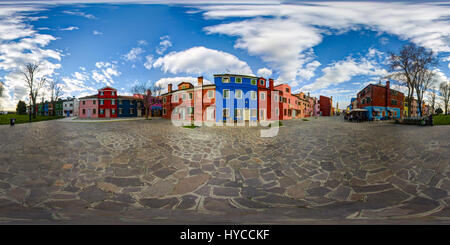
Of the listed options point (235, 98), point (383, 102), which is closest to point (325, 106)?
point (383, 102)

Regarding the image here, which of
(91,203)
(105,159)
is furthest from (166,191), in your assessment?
(105,159)

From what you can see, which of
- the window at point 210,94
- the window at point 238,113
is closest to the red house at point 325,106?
the window at point 238,113

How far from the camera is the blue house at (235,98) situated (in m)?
18.7

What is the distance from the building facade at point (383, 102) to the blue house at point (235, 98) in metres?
16.9

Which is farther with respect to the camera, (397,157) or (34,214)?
(397,157)

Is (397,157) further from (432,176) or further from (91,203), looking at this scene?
(91,203)

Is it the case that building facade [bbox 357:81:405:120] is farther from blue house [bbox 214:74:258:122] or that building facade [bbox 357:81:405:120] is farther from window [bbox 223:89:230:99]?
window [bbox 223:89:230:99]

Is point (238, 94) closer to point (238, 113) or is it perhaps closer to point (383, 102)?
point (238, 113)

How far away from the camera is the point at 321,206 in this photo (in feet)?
8.88

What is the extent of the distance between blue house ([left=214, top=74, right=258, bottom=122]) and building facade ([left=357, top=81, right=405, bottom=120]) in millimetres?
16898

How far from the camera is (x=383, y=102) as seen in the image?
74.8 feet

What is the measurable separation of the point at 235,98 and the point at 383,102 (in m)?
21.6

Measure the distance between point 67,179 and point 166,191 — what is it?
241 cm

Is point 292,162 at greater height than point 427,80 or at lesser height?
lesser
